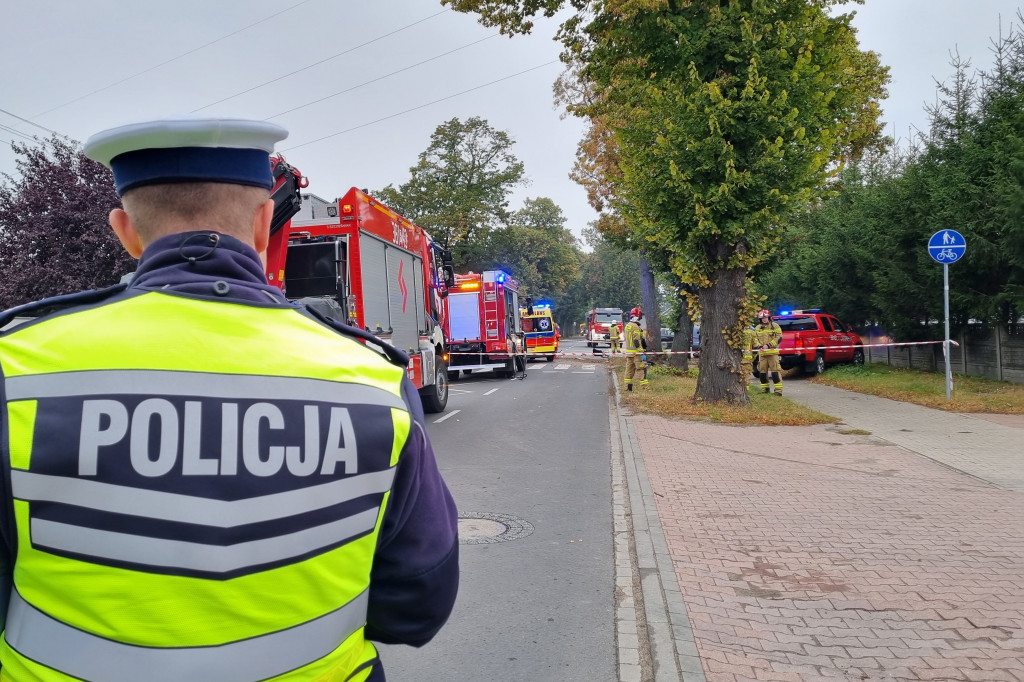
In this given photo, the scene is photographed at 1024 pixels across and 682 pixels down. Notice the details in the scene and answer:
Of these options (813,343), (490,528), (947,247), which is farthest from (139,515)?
(813,343)

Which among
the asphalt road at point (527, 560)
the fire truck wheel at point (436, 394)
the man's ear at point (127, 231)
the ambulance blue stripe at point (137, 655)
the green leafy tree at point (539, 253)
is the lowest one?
the asphalt road at point (527, 560)

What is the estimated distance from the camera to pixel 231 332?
1348 mm

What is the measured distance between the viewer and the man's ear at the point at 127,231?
1.56 metres

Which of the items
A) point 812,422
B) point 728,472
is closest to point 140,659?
point 728,472

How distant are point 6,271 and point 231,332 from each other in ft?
83.8

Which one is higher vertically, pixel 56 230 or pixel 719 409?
pixel 56 230

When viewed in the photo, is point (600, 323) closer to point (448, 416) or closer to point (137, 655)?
point (448, 416)

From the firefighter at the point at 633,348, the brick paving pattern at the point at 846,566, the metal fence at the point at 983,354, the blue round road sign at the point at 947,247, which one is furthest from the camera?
the firefighter at the point at 633,348

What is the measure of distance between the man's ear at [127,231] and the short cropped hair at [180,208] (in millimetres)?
21

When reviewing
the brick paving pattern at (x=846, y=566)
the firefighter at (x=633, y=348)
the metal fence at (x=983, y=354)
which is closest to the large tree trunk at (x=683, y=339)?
the firefighter at (x=633, y=348)

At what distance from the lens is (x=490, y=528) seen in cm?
706

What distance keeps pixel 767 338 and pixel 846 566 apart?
12.9 meters

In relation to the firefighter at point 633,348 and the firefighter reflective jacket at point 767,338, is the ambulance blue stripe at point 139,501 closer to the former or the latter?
the firefighter reflective jacket at point 767,338

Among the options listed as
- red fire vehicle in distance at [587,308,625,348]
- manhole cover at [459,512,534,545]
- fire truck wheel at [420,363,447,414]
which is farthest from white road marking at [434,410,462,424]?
red fire vehicle in distance at [587,308,625,348]
